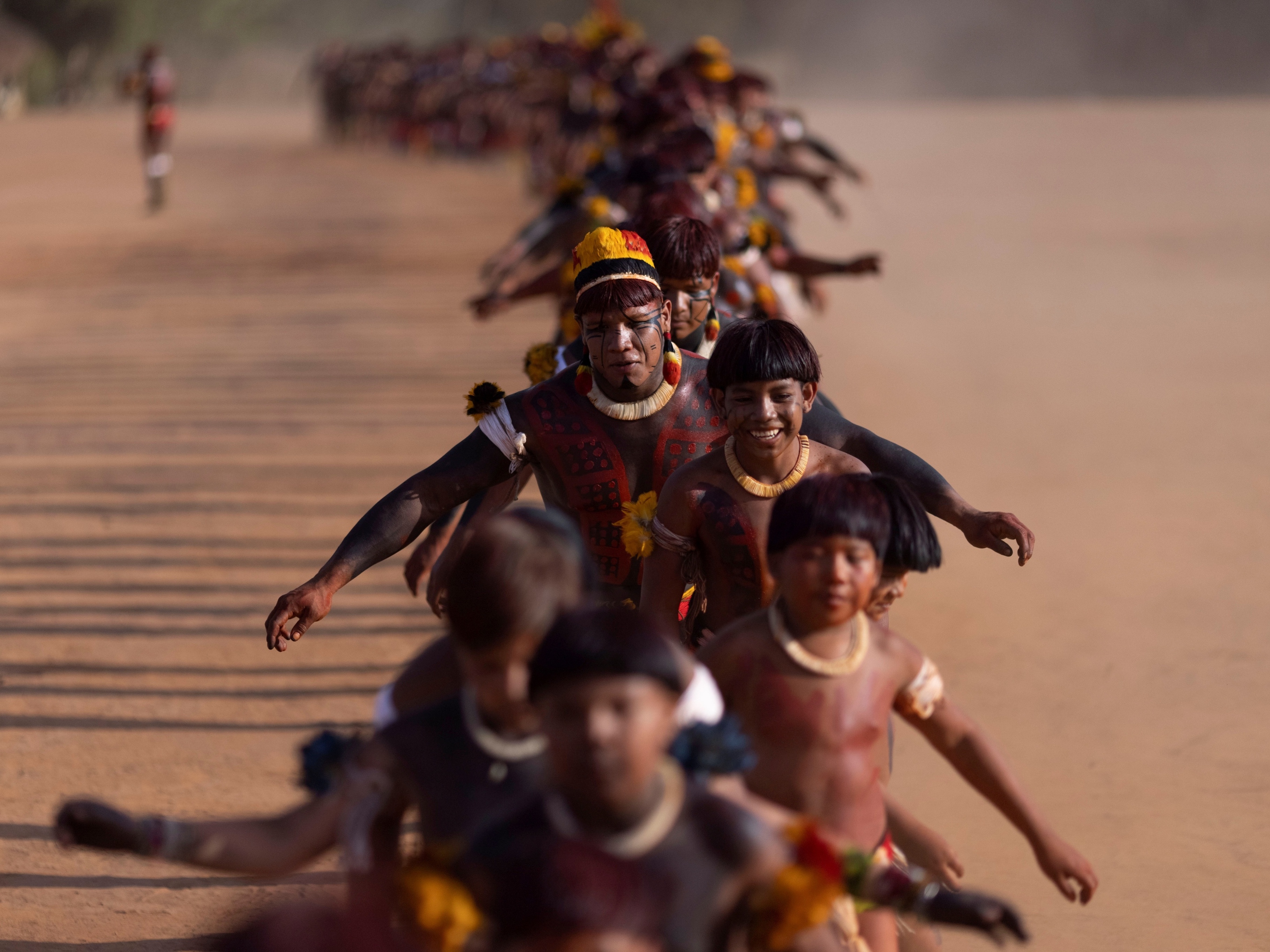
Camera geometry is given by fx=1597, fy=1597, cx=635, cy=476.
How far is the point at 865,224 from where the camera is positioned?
2306 centimetres

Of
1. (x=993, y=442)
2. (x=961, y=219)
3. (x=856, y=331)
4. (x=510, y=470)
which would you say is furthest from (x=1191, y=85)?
(x=510, y=470)

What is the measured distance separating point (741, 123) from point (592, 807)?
10.5 meters

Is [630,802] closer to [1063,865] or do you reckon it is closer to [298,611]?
[1063,865]

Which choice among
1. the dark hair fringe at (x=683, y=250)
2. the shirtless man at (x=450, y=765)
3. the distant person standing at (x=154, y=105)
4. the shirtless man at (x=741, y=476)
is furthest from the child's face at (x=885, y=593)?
the distant person standing at (x=154, y=105)

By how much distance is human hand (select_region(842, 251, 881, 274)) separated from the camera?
632 cm

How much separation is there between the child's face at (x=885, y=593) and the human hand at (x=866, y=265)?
2824 mm

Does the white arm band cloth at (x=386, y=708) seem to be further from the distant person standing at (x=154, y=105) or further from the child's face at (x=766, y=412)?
the distant person standing at (x=154, y=105)

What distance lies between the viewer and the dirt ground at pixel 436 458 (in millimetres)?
5078

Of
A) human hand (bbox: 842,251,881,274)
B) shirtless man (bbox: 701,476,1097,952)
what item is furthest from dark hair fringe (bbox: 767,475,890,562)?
human hand (bbox: 842,251,881,274)

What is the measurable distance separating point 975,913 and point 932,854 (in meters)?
1.34

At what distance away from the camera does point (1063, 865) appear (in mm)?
2988

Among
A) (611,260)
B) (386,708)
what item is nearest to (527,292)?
(611,260)

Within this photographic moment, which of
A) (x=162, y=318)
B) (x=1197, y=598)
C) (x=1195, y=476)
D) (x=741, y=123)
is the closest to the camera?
(x=1197, y=598)

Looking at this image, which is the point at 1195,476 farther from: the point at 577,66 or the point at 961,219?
the point at 577,66
